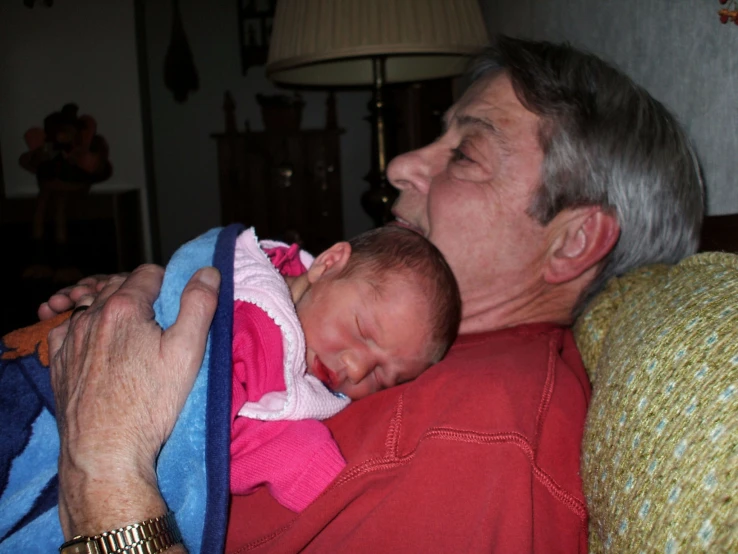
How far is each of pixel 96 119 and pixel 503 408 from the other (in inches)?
218

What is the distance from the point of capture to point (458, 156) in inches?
48.1

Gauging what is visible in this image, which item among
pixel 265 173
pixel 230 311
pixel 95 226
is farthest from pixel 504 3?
pixel 95 226

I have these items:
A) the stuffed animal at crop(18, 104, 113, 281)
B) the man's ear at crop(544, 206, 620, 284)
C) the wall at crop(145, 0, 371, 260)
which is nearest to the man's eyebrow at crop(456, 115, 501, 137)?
the man's ear at crop(544, 206, 620, 284)

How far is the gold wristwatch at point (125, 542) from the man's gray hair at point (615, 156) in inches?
34.7

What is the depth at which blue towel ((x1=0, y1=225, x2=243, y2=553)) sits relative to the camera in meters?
0.75

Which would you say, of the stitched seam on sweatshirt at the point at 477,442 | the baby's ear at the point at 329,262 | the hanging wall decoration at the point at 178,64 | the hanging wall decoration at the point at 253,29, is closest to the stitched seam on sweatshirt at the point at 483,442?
the stitched seam on sweatshirt at the point at 477,442

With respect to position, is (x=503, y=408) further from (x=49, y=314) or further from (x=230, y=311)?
(x=49, y=314)

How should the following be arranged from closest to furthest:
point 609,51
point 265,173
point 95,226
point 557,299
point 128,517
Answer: point 128,517
point 557,299
point 609,51
point 95,226
point 265,173

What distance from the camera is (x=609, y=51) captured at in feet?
5.00

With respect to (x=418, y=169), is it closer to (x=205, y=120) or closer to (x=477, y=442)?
(x=477, y=442)

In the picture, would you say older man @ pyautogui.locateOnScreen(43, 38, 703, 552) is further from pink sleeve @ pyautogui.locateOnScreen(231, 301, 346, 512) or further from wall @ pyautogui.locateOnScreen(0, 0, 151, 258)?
wall @ pyautogui.locateOnScreen(0, 0, 151, 258)

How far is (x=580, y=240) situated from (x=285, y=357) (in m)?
0.68

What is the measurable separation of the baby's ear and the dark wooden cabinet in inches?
185

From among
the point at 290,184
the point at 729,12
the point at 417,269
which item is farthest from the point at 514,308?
the point at 290,184
